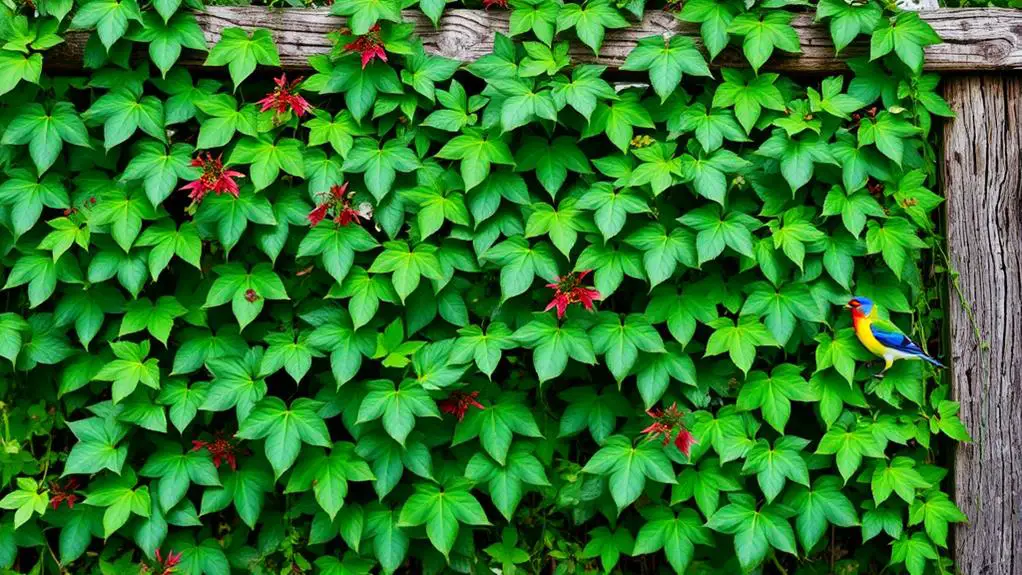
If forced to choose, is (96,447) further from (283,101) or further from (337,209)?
(283,101)

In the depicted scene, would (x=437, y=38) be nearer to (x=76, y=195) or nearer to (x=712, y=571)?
(x=76, y=195)

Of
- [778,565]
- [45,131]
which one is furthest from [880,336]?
[45,131]

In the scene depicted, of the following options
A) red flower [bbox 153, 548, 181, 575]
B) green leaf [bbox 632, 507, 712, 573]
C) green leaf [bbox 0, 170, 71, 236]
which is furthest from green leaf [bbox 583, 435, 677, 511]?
green leaf [bbox 0, 170, 71, 236]

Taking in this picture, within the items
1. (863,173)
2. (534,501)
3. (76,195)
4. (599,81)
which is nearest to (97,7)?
(76,195)

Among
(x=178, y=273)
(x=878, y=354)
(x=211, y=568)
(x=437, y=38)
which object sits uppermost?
(x=437, y=38)

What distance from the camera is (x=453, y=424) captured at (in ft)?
10.8

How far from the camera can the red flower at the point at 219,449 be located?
3.22 m

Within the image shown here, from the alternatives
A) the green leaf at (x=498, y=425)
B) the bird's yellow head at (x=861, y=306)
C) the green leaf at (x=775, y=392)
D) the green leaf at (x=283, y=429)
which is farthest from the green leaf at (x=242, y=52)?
the bird's yellow head at (x=861, y=306)

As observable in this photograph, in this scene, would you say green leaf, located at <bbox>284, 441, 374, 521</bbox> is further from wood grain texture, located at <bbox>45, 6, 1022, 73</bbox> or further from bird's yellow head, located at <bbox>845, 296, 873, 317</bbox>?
bird's yellow head, located at <bbox>845, 296, 873, 317</bbox>

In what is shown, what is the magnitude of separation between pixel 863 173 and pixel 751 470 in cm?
99

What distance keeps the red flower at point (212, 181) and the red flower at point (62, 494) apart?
1048mm

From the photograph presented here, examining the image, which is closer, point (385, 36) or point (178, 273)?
point (385, 36)

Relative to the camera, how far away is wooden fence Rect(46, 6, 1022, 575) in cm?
323

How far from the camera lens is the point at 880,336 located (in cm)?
313
